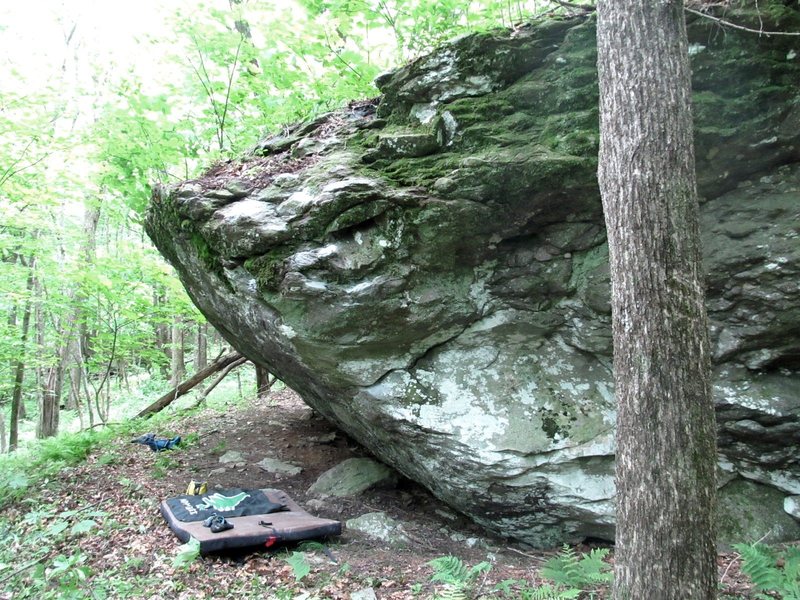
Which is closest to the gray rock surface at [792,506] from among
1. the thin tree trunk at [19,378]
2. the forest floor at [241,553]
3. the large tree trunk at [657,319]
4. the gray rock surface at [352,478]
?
the forest floor at [241,553]

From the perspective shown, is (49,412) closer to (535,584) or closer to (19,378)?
(19,378)

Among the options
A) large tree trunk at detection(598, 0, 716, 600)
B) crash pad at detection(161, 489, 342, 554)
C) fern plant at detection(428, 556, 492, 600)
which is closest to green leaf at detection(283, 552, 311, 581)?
crash pad at detection(161, 489, 342, 554)

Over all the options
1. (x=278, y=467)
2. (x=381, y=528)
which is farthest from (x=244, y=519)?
(x=278, y=467)

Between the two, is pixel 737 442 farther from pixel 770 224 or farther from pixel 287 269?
pixel 287 269

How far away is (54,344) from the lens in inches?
550

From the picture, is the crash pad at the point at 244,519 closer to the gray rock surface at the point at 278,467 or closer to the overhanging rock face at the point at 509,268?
the gray rock surface at the point at 278,467

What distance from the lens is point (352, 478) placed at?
6.70 metres

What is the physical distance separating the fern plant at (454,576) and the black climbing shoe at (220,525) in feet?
6.74

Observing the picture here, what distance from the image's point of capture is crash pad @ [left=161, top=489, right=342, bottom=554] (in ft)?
15.1

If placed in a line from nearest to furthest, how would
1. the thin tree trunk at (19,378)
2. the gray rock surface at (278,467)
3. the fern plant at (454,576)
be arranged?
the fern plant at (454,576)
the gray rock surface at (278,467)
the thin tree trunk at (19,378)

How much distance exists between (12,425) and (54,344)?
7.72 feet

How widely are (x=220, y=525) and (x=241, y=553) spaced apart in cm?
34

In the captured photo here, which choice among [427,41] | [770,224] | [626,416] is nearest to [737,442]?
[770,224]

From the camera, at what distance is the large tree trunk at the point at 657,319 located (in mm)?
2613
